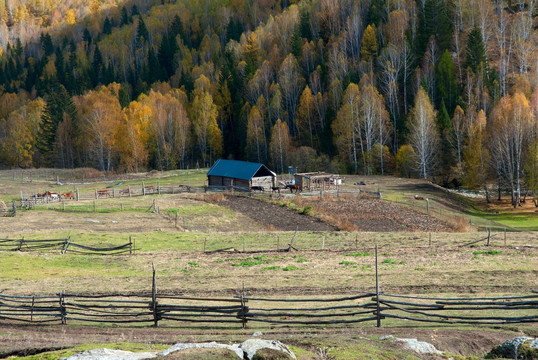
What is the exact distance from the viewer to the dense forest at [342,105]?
88.9 meters

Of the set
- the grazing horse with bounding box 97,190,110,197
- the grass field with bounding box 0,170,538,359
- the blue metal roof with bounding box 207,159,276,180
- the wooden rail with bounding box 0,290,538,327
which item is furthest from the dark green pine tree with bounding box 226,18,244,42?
the wooden rail with bounding box 0,290,538,327

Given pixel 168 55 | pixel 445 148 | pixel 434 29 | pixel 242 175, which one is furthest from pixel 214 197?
pixel 168 55

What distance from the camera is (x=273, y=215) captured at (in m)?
61.1

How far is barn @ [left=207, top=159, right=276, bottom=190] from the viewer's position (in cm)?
7562

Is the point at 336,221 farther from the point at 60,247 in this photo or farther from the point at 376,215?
the point at 60,247

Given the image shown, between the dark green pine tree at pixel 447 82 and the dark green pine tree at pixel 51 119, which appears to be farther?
the dark green pine tree at pixel 51 119

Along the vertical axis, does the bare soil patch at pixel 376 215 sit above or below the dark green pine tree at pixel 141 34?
below

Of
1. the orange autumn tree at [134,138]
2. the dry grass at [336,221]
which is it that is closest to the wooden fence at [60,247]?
the dry grass at [336,221]

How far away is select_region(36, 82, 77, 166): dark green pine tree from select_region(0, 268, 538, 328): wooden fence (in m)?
Result: 109

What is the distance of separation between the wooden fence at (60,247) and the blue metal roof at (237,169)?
108 feet

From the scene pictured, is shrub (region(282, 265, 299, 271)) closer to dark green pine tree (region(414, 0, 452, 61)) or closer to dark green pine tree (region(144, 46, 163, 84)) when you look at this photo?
dark green pine tree (region(414, 0, 452, 61))

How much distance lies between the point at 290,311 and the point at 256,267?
10.6m

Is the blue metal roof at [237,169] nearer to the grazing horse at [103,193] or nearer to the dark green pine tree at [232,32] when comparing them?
the grazing horse at [103,193]

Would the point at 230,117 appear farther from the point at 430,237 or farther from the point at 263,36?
the point at 430,237
